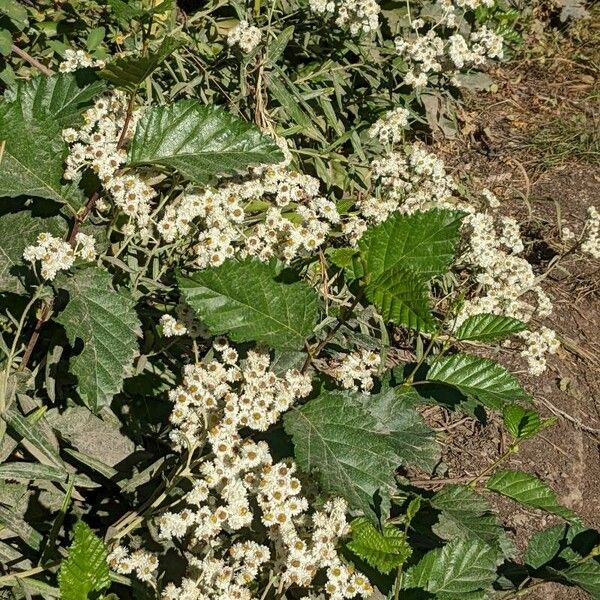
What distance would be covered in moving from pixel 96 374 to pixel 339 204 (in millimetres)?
1039

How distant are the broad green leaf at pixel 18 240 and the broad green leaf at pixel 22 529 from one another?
0.43 m

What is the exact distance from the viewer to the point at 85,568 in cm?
110

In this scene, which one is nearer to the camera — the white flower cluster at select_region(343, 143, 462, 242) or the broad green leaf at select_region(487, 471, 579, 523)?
the broad green leaf at select_region(487, 471, 579, 523)

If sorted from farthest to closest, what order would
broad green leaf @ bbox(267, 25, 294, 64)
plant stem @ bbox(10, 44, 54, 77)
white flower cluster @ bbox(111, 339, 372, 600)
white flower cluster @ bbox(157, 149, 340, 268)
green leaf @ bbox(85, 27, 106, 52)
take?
broad green leaf @ bbox(267, 25, 294, 64) < green leaf @ bbox(85, 27, 106, 52) < plant stem @ bbox(10, 44, 54, 77) < white flower cluster @ bbox(157, 149, 340, 268) < white flower cluster @ bbox(111, 339, 372, 600)

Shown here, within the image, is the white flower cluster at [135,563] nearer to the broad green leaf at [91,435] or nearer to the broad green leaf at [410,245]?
the broad green leaf at [91,435]

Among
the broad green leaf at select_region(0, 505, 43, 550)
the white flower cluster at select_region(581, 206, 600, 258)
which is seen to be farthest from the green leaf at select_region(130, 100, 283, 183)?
the white flower cluster at select_region(581, 206, 600, 258)

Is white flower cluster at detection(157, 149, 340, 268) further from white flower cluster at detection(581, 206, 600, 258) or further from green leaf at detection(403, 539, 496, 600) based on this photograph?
white flower cluster at detection(581, 206, 600, 258)

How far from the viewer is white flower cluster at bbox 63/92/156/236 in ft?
5.23

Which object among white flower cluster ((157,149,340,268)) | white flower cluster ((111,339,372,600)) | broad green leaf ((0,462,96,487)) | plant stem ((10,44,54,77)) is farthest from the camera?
plant stem ((10,44,54,77))

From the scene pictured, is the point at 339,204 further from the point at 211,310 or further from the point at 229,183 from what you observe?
the point at 211,310

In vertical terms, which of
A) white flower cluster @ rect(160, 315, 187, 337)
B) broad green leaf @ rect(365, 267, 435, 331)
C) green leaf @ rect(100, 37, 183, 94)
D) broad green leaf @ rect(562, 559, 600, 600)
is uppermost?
green leaf @ rect(100, 37, 183, 94)

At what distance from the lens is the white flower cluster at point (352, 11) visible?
8.55 ft

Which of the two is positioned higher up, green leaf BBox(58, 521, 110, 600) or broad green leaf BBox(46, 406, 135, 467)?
green leaf BBox(58, 521, 110, 600)

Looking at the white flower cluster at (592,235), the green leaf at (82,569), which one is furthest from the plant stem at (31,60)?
the white flower cluster at (592,235)
